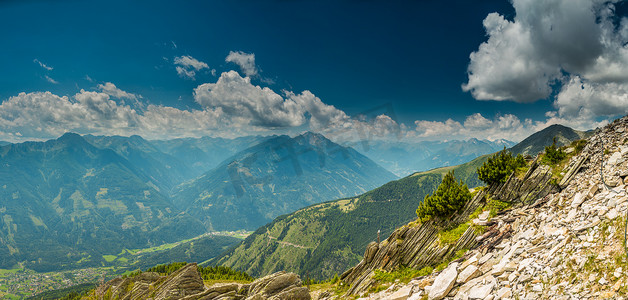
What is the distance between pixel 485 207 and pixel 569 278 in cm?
2442

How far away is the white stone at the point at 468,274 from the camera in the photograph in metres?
18.9

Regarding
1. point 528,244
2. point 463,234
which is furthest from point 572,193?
point 463,234

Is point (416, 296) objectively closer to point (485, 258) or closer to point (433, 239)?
point (485, 258)

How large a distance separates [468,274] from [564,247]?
6405 millimetres

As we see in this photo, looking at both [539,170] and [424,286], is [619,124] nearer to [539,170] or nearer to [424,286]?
[539,170]

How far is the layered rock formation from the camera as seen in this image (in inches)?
499

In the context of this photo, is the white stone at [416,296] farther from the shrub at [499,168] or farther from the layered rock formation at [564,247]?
the shrub at [499,168]

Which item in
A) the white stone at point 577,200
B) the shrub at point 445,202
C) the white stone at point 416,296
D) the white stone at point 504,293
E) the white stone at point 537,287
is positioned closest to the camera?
the white stone at point 537,287

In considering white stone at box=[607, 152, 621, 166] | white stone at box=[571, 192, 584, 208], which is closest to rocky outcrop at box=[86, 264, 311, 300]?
white stone at box=[571, 192, 584, 208]

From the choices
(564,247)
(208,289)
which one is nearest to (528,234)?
(564,247)

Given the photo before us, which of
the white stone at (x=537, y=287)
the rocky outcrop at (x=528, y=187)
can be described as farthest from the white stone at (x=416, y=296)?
the rocky outcrop at (x=528, y=187)

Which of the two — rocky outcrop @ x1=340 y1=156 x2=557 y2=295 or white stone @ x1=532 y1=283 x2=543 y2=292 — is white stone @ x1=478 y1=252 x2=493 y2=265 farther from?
white stone @ x1=532 y1=283 x2=543 y2=292

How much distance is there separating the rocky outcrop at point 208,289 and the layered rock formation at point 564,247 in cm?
2645

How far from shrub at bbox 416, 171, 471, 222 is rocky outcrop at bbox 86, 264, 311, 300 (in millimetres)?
25280
